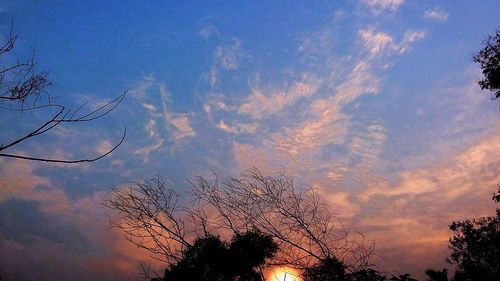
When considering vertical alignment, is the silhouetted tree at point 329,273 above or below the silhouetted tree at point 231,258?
below

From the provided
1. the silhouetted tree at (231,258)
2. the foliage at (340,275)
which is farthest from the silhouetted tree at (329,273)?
the silhouetted tree at (231,258)

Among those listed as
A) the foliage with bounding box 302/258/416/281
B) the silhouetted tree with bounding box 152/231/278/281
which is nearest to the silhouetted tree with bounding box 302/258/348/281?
the foliage with bounding box 302/258/416/281

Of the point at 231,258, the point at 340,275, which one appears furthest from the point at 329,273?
the point at 231,258

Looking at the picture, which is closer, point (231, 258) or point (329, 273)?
point (329, 273)

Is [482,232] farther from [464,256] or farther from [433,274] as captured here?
[433,274]

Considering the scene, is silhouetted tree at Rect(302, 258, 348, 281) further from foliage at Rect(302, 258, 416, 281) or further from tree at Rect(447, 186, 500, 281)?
tree at Rect(447, 186, 500, 281)

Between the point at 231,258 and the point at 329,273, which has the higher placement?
the point at 231,258

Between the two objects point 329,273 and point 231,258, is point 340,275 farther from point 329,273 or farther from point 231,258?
point 231,258

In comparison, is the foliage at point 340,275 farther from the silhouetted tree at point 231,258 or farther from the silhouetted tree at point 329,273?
the silhouetted tree at point 231,258

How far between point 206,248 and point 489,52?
21005 mm

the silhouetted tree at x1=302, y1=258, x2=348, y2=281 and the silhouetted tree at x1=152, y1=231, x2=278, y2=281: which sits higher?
the silhouetted tree at x1=152, y1=231, x2=278, y2=281

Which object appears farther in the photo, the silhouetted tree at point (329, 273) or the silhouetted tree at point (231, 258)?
the silhouetted tree at point (231, 258)

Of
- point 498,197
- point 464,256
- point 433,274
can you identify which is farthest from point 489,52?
point 464,256

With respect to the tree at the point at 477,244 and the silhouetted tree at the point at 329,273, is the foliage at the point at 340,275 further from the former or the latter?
the tree at the point at 477,244
